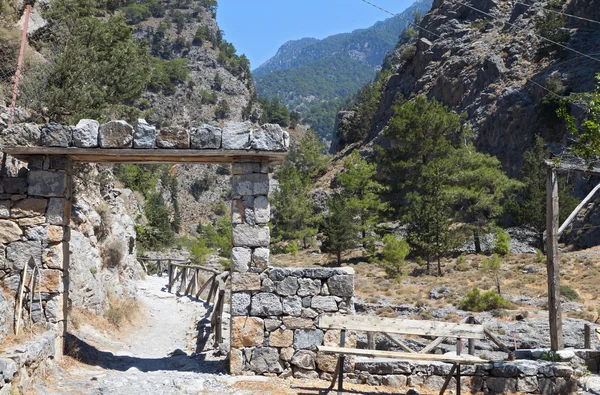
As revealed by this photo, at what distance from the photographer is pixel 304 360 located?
7.21 m

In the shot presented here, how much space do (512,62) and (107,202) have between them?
44.4 m

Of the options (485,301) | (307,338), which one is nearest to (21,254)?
(307,338)

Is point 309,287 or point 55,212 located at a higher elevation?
point 55,212

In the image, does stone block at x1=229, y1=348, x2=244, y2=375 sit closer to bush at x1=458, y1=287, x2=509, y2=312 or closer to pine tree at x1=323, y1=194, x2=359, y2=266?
bush at x1=458, y1=287, x2=509, y2=312

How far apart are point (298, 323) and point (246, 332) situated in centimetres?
76

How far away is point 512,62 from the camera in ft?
157

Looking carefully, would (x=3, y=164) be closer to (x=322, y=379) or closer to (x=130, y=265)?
(x=322, y=379)

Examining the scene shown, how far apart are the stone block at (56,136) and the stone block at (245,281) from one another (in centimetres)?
298

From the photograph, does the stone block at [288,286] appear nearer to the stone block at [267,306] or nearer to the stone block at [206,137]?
the stone block at [267,306]

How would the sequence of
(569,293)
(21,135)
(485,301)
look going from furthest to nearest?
(569,293)
(485,301)
(21,135)

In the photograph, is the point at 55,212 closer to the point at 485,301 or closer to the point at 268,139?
the point at 268,139

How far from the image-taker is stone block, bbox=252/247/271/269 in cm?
737

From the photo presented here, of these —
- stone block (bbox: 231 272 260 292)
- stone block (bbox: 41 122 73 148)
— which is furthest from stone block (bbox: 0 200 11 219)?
stone block (bbox: 231 272 260 292)

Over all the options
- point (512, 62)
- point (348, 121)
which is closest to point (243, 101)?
point (348, 121)
